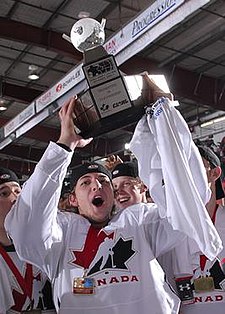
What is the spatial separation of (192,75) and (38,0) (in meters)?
3.33

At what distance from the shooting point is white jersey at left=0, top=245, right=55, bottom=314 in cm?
194

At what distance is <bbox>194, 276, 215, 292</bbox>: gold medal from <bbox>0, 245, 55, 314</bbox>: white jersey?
25.1 inches

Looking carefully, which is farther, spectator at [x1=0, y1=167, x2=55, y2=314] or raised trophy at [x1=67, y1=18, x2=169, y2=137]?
spectator at [x1=0, y1=167, x2=55, y2=314]

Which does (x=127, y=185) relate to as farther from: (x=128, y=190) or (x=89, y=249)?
(x=89, y=249)

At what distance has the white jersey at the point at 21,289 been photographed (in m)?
1.94

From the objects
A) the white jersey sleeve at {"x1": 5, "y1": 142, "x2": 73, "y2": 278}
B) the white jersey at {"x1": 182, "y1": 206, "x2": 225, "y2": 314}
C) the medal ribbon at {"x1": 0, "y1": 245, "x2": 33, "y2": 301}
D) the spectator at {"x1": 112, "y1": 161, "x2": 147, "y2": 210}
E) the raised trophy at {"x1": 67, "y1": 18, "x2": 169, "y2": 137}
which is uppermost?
the raised trophy at {"x1": 67, "y1": 18, "x2": 169, "y2": 137}

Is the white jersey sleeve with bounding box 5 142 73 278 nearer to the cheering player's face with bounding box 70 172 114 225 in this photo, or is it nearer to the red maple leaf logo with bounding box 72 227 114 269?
the red maple leaf logo with bounding box 72 227 114 269

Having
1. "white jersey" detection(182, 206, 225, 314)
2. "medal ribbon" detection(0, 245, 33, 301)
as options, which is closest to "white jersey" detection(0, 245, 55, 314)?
"medal ribbon" detection(0, 245, 33, 301)

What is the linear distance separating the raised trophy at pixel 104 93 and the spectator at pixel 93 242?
0.18 ft

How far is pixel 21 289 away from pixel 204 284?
30.5 inches

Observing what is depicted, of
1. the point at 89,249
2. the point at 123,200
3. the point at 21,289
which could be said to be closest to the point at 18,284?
the point at 21,289

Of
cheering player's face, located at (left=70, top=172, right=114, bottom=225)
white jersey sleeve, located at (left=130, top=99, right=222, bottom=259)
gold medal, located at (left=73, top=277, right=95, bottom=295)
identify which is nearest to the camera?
white jersey sleeve, located at (left=130, top=99, right=222, bottom=259)

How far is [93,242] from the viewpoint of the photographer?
1.78m

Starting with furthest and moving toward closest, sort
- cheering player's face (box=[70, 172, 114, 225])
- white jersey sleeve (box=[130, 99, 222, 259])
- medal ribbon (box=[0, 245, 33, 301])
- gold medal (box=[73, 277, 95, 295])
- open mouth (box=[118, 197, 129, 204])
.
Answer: open mouth (box=[118, 197, 129, 204]) → medal ribbon (box=[0, 245, 33, 301]) → cheering player's face (box=[70, 172, 114, 225]) → gold medal (box=[73, 277, 95, 295]) → white jersey sleeve (box=[130, 99, 222, 259])
